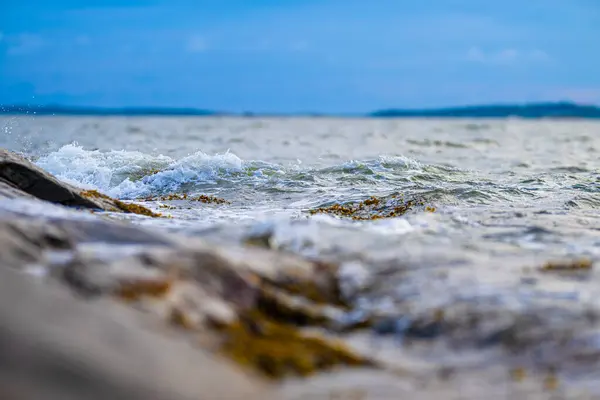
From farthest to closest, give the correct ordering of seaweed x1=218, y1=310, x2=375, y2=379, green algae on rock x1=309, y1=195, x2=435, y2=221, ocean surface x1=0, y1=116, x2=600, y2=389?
green algae on rock x1=309, y1=195, x2=435, y2=221 < ocean surface x1=0, y1=116, x2=600, y2=389 < seaweed x1=218, y1=310, x2=375, y2=379

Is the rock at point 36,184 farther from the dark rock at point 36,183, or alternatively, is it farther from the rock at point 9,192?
the rock at point 9,192

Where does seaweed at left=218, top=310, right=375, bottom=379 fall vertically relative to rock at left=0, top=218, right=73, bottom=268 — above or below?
below

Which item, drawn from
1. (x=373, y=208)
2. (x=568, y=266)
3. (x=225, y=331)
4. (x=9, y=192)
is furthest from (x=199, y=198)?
(x=225, y=331)

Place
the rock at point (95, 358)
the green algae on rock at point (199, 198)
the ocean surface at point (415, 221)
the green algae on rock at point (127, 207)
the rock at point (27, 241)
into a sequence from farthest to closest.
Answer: the green algae on rock at point (199, 198) < the green algae on rock at point (127, 207) < the ocean surface at point (415, 221) < the rock at point (27, 241) < the rock at point (95, 358)

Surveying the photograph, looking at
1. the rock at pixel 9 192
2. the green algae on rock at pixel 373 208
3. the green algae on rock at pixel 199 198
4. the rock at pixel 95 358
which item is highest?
the rock at pixel 9 192

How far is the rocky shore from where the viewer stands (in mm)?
3039

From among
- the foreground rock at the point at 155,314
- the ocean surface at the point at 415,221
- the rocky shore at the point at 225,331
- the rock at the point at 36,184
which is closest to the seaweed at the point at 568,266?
the ocean surface at the point at 415,221

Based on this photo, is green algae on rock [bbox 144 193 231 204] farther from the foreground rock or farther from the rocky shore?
the rocky shore

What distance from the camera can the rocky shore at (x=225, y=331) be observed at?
3039 mm

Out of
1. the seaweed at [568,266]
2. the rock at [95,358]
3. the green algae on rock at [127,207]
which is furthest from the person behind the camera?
the green algae on rock at [127,207]

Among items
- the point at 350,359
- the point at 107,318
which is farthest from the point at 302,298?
the point at 107,318

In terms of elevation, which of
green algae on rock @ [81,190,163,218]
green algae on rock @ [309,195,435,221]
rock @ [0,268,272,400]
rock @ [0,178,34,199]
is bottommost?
green algae on rock @ [309,195,435,221]

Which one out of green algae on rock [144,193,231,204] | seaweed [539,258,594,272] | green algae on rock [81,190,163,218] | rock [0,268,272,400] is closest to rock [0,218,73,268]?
rock [0,268,272,400]

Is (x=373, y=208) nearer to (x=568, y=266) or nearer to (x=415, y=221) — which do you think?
(x=415, y=221)
